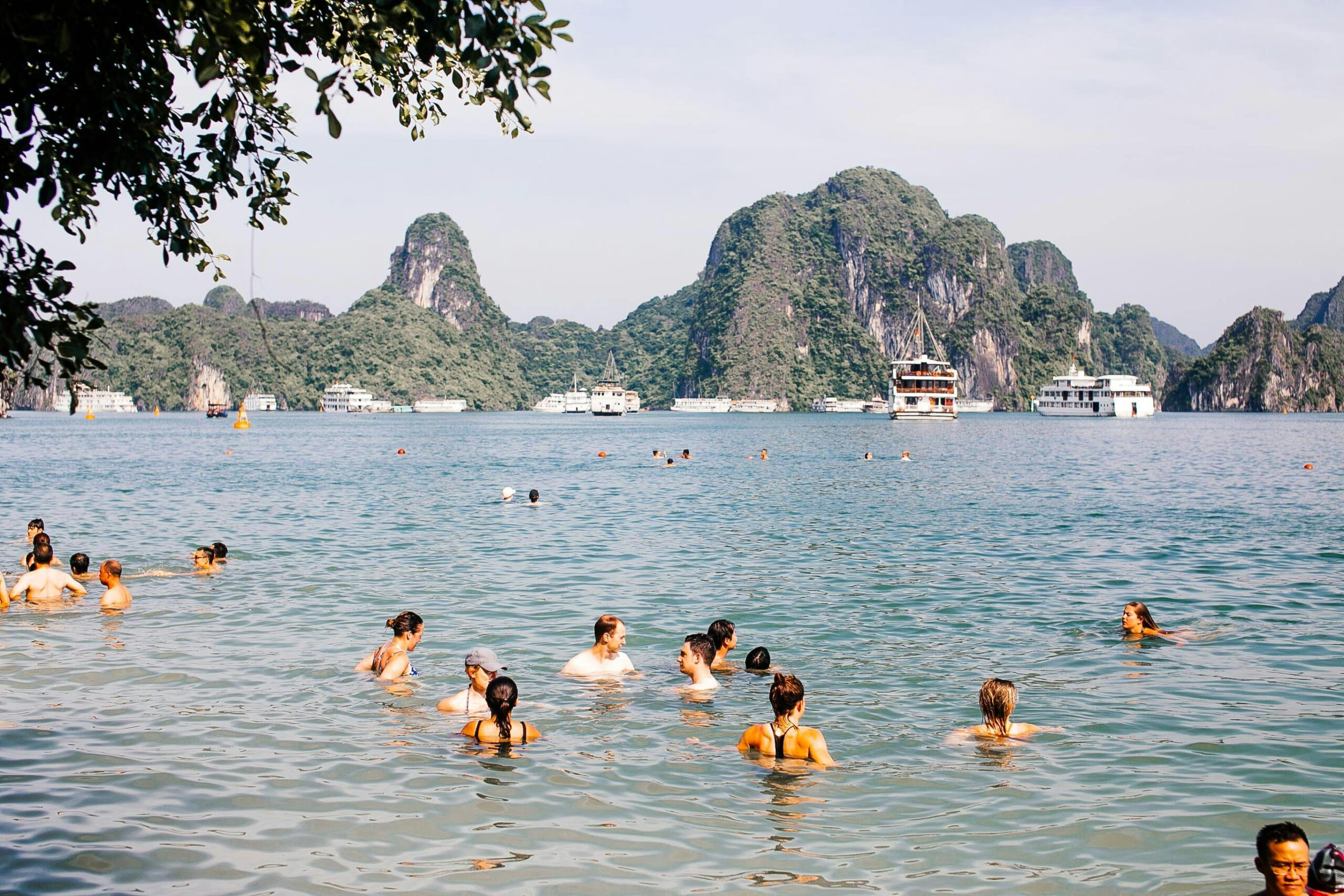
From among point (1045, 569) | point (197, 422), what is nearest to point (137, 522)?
point (1045, 569)

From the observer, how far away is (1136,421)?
6245 inches

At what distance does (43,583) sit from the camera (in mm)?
17906

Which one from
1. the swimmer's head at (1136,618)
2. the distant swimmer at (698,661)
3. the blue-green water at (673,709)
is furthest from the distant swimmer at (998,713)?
the swimmer's head at (1136,618)

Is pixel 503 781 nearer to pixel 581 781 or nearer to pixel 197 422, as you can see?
pixel 581 781

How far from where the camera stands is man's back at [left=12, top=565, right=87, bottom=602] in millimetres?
17828

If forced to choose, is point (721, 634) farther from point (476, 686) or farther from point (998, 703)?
point (998, 703)

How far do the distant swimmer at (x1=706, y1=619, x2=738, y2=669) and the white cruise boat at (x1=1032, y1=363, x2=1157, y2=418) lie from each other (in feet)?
561

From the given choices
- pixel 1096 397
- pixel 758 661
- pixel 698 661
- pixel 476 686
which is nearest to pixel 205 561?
pixel 476 686

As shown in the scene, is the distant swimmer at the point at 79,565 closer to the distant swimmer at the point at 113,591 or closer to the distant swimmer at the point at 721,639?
the distant swimmer at the point at 113,591

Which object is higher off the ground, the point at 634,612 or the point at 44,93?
the point at 44,93

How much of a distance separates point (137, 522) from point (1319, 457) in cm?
6614

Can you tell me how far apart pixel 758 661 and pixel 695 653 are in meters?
1.52

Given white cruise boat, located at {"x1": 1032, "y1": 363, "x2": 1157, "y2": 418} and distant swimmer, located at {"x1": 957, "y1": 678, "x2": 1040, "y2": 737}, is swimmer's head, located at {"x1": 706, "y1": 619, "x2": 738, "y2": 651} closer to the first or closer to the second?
distant swimmer, located at {"x1": 957, "y1": 678, "x2": 1040, "y2": 737}

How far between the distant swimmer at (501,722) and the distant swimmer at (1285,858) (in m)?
6.66
